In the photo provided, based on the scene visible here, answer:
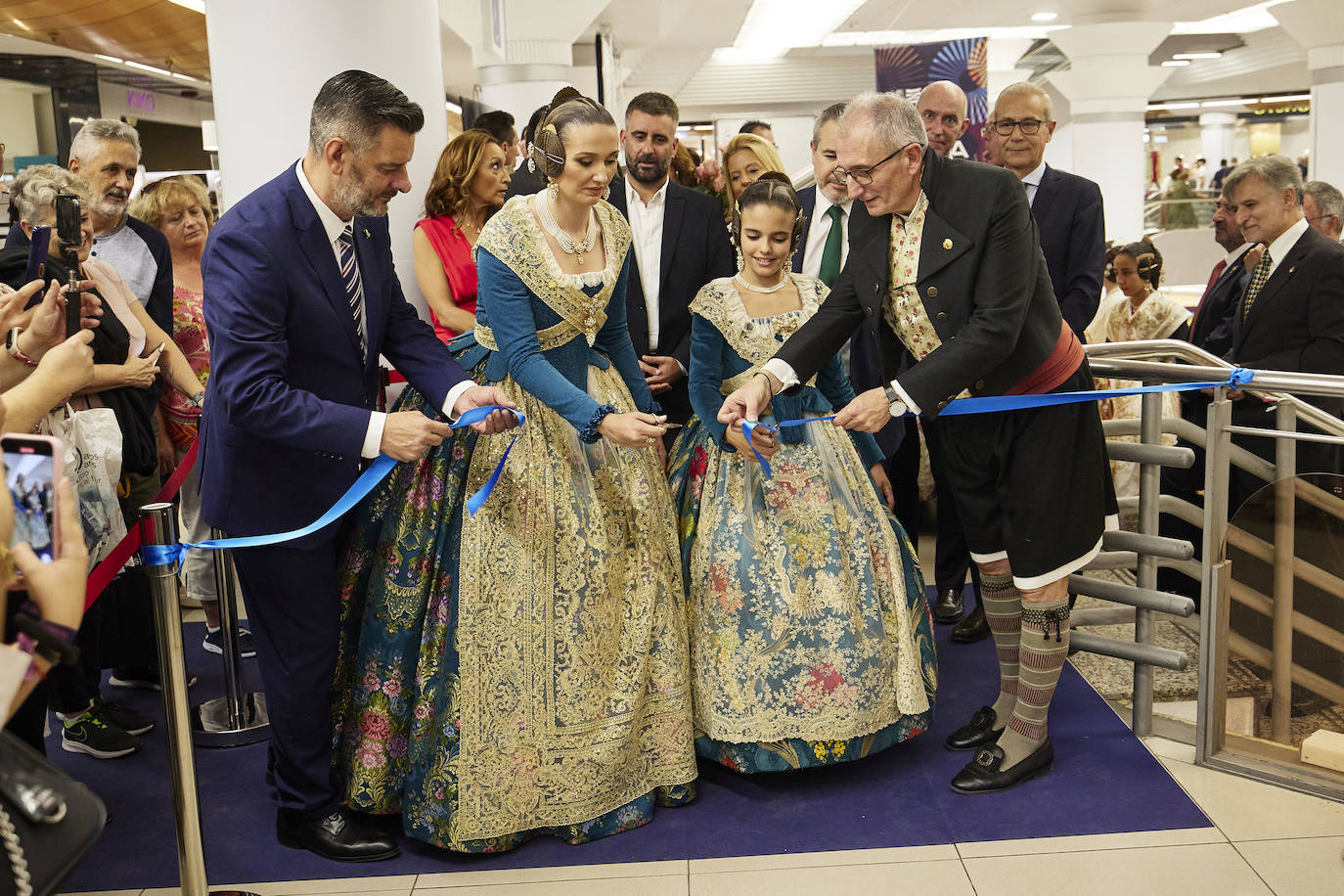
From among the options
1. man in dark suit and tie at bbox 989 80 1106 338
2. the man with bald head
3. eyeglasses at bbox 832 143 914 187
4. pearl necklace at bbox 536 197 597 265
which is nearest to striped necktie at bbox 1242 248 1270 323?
man in dark suit and tie at bbox 989 80 1106 338

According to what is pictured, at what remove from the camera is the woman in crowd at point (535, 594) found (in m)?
2.88

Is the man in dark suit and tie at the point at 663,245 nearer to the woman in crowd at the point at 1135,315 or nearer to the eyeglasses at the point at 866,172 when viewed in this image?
the eyeglasses at the point at 866,172

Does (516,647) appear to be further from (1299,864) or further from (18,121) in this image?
(18,121)

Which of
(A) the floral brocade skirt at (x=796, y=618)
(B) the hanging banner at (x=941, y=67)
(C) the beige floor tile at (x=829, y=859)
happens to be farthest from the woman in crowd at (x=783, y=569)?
(B) the hanging banner at (x=941, y=67)

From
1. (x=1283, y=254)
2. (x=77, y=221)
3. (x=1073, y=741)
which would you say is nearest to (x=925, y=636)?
(x=1073, y=741)

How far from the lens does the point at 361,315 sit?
9.27 feet

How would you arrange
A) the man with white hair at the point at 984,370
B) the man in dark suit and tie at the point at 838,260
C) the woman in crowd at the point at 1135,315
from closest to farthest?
the man with white hair at the point at 984,370 < the man in dark suit and tie at the point at 838,260 < the woman in crowd at the point at 1135,315

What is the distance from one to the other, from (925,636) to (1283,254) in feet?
6.44

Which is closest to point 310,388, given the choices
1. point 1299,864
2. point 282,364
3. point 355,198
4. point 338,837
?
point 282,364

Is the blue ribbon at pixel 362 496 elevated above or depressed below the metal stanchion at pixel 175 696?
above

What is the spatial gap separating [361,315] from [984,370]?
1.51 meters

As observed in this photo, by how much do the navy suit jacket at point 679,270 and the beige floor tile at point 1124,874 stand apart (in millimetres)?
1720

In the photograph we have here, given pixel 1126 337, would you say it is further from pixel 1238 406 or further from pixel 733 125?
pixel 733 125

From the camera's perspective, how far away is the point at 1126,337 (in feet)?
20.2
